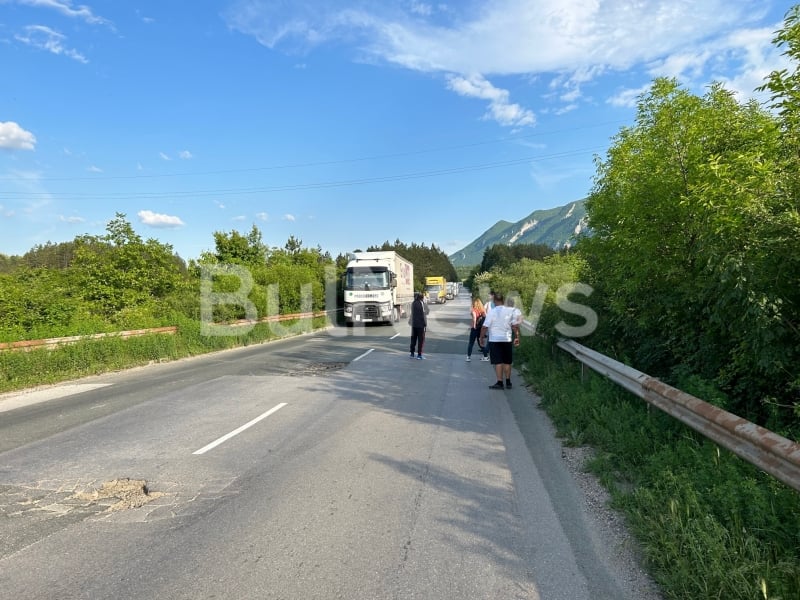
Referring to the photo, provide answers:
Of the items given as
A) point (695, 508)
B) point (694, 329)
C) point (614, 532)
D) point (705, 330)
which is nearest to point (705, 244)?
point (705, 330)

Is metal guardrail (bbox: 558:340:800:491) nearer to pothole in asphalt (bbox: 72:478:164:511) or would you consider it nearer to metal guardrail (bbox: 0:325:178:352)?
pothole in asphalt (bbox: 72:478:164:511)

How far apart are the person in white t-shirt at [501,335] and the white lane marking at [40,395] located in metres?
8.24

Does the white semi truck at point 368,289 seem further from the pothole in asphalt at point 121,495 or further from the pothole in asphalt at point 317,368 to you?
the pothole in asphalt at point 121,495

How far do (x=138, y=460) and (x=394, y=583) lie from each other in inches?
145

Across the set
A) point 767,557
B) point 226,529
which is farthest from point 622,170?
point 226,529

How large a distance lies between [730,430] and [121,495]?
16.5ft

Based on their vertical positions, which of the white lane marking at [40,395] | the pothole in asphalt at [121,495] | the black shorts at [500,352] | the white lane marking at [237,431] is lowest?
the white lane marking at [40,395]

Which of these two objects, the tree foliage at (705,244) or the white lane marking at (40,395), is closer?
the tree foliage at (705,244)

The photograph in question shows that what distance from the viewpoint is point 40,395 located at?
32.5ft

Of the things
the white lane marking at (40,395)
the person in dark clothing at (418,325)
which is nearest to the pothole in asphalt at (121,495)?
the white lane marking at (40,395)

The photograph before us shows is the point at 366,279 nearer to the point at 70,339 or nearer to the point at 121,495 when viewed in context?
the point at 70,339

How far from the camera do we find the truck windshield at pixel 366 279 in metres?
Answer: 26.4

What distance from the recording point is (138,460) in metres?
5.46

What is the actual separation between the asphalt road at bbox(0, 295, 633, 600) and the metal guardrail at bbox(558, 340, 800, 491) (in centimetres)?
116
